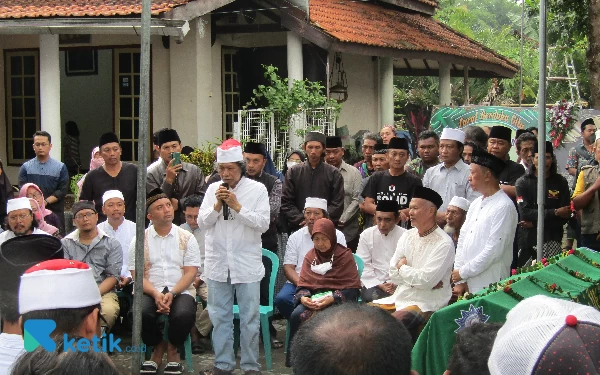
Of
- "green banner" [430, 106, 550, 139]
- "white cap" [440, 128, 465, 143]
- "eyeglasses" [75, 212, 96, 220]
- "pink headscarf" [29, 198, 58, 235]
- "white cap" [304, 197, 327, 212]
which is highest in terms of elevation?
"green banner" [430, 106, 550, 139]

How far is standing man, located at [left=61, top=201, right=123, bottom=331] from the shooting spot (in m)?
8.07

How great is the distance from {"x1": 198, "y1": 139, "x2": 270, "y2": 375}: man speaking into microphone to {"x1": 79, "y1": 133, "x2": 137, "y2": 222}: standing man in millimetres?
1740

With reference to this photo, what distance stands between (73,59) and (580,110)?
10.6 meters

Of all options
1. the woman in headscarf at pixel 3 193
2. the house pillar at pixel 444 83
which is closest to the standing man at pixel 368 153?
the woman in headscarf at pixel 3 193

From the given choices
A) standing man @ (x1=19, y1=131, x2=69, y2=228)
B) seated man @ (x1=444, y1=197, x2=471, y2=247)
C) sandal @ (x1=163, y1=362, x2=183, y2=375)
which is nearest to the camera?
sandal @ (x1=163, y1=362, x2=183, y2=375)

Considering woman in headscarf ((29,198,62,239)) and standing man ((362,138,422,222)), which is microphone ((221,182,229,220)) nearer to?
standing man ((362,138,422,222))

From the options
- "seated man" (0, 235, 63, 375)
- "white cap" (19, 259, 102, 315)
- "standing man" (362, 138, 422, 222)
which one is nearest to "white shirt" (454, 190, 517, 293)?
"standing man" (362, 138, 422, 222)

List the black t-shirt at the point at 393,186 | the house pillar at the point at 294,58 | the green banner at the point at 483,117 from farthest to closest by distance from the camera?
the house pillar at the point at 294,58 < the green banner at the point at 483,117 < the black t-shirt at the point at 393,186

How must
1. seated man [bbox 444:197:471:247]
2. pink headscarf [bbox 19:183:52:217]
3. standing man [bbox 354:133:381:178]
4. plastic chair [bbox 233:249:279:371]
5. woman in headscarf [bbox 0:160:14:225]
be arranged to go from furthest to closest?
standing man [bbox 354:133:381:178]
woman in headscarf [bbox 0:160:14:225]
pink headscarf [bbox 19:183:52:217]
seated man [bbox 444:197:471:247]
plastic chair [bbox 233:249:279:371]

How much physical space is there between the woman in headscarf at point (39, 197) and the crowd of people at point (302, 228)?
0.02 meters

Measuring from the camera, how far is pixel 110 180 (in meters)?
8.95

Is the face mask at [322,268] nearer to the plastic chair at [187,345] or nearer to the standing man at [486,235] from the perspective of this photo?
the standing man at [486,235]

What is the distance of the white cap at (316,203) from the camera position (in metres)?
8.28

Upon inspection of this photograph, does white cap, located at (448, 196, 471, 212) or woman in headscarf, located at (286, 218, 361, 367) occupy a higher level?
white cap, located at (448, 196, 471, 212)
